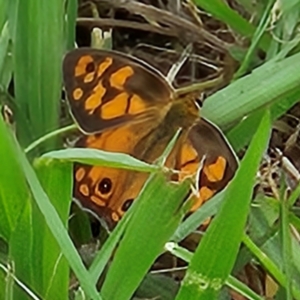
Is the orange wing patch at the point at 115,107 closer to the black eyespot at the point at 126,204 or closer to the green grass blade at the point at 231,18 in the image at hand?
the black eyespot at the point at 126,204

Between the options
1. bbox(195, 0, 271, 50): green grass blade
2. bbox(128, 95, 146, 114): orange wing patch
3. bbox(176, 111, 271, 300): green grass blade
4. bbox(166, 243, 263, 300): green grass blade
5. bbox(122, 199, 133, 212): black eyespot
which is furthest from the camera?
bbox(195, 0, 271, 50): green grass blade

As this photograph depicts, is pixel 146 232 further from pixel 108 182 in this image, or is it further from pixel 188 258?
pixel 108 182

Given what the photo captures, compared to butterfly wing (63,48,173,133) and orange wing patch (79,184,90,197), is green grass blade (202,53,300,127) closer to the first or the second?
butterfly wing (63,48,173,133)

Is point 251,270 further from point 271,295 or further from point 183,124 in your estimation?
point 183,124

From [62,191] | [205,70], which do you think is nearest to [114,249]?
[62,191]

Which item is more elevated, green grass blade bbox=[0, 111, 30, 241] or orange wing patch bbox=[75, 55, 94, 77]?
orange wing patch bbox=[75, 55, 94, 77]

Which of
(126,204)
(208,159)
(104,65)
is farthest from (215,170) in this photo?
(104,65)

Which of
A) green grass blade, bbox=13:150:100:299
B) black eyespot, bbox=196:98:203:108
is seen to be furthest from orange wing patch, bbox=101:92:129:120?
green grass blade, bbox=13:150:100:299
